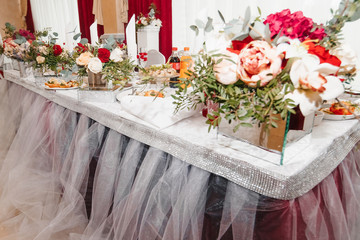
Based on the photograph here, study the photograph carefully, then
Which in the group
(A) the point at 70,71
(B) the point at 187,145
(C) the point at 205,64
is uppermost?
(C) the point at 205,64

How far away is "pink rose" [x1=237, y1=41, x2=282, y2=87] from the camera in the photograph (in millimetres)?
530

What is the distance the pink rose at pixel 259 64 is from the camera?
530mm

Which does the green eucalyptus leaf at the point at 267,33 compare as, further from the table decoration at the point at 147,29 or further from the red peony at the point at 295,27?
the table decoration at the point at 147,29

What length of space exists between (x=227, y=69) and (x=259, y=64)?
78 millimetres

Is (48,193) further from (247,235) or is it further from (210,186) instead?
(247,235)

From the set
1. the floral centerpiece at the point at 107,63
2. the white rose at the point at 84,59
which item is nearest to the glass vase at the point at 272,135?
the floral centerpiece at the point at 107,63

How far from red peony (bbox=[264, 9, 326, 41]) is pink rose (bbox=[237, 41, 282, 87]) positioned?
0.07 m

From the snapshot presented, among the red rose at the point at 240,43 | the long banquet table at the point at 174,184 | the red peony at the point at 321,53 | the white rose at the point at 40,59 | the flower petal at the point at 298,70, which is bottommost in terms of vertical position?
the long banquet table at the point at 174,184

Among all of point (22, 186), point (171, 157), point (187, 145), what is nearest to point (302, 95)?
point (187, 145)

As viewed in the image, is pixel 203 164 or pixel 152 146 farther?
pixel 152 146

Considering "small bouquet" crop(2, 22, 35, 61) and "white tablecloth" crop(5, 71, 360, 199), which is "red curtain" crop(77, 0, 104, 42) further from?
"white tablecloth" crop(5, 71, 360, 199)

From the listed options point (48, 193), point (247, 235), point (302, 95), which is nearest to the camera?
point (302, 95)

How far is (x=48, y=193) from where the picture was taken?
1.42 m

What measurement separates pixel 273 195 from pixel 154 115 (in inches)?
18.5
